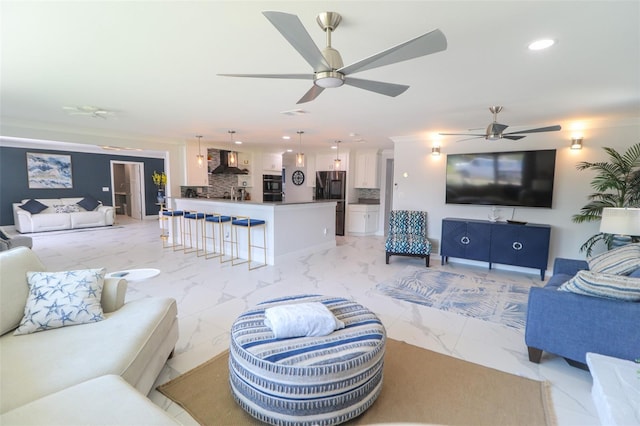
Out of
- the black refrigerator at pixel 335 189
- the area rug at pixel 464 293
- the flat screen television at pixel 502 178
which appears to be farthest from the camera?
the black refrigerator at pixel 335 189

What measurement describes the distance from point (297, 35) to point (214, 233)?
5.08 m

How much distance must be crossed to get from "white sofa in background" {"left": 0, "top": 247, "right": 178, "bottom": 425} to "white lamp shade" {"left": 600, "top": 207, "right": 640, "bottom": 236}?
154 inches

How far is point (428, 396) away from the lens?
2.00 metres

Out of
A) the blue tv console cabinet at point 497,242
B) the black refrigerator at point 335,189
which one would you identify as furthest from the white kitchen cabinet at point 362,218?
the blue tv console cabinet at point 497,242

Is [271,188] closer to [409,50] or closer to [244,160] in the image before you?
[244,160]

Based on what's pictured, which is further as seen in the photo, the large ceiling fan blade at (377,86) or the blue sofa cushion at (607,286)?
the blue sofa cushion at (607,286)

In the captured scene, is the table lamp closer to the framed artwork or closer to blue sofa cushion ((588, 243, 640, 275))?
blue sofa cushion ((588, 243, 640, 275))

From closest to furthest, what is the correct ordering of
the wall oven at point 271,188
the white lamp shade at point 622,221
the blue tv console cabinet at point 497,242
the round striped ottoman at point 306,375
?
the round striped ottoman at point 306,375
the white lamp shade at point 622,221
the blue tv console cabinet at point 497,242
the wall oven at point 271,188

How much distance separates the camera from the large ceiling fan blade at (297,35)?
1251 mm

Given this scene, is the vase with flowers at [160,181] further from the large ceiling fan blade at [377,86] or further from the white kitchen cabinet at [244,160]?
the large ceiling fan blade at [377,86]

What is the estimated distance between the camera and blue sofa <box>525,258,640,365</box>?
2.02 metres

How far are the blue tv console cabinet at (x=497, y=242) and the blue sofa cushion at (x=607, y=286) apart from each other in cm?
254

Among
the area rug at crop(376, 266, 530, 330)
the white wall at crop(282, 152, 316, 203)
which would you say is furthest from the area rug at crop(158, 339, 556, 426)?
the white wall at crop(282, 152, 316, 203)

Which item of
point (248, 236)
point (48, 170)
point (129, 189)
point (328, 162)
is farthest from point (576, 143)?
point (129, 189)
